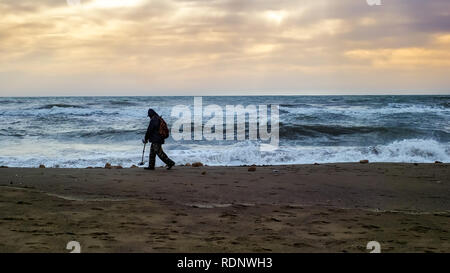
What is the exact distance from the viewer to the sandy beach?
14.5 ft

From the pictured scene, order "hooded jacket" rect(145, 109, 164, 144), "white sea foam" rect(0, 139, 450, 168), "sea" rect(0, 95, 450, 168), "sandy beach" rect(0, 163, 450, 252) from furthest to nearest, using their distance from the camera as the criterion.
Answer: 1. "sea" rect(0, 95, 450, 168)
2. "white sea foam" rect(0, 139, 450, 168)
3. "hooded jacket" rect(145, 109, 164, 144)
4. "sandy beach" rect(0, 163, 450, 252)

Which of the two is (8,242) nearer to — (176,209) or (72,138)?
(176,209)

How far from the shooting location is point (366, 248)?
14.2 feet

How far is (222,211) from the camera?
5.95 m

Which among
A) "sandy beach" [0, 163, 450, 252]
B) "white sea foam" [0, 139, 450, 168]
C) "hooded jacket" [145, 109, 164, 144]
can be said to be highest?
"hooded jacket" [145, 109, 164, 144]

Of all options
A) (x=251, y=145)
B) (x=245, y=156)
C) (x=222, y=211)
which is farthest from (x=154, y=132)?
(x=251, y=145)

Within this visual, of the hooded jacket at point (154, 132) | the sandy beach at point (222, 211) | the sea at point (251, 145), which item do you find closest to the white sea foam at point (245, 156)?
the sea at point (251, 145)

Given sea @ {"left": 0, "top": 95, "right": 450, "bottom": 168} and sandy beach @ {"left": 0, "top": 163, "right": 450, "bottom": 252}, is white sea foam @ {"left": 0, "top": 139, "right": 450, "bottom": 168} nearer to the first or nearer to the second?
sea @ {"left": 0, "top": 95, "right": 450, "bottom": 168}

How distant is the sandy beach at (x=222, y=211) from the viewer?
14.5ft

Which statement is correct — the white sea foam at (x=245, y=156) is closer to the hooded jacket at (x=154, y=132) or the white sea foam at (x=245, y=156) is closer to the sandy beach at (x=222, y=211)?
the hooded jacket at (x=154, y=132)

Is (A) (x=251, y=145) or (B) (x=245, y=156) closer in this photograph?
(B) (x=245, y=156)

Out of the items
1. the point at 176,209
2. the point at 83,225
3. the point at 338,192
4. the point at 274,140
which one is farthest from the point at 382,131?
the point at 83,225

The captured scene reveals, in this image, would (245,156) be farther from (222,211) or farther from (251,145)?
(222,211)

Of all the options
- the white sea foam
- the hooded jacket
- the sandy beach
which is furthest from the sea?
the sandy beach
